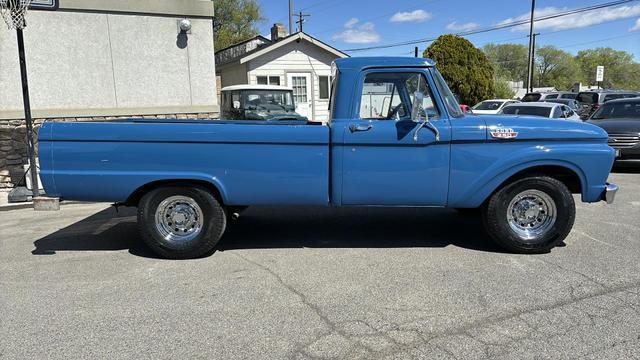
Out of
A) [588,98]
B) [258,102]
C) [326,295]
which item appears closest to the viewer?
[326,295]

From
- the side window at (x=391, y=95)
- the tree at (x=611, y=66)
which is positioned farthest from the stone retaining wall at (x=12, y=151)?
the tree at (x=611, y=66)

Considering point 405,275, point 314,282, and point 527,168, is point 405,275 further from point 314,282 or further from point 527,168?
point 527,168

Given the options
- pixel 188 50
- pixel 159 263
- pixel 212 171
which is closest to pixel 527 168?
pixel 212 171

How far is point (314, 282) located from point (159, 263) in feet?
5.75

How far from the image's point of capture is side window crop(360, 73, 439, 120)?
515cm

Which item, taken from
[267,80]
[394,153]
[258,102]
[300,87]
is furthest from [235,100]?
[394,153]

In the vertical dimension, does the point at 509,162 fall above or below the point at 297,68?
below

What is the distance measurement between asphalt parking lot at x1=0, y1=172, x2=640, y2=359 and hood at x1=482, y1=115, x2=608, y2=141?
1.27 metres

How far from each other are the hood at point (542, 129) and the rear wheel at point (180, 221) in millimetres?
3009

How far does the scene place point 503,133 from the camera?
4.97 metres

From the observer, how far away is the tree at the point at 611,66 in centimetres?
9875

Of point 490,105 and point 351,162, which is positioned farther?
point 490,105

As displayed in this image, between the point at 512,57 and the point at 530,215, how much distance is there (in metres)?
102

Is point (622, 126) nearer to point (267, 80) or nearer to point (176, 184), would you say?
point (176, 184)
